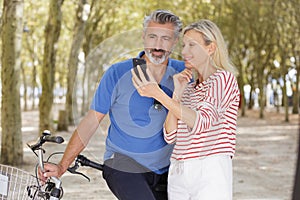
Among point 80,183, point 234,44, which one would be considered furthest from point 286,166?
point 234,44

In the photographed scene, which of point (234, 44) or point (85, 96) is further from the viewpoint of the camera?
point (234, 44)

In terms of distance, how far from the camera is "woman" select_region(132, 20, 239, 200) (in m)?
3.23

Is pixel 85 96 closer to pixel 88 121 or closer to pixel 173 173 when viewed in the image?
pixel 88 121

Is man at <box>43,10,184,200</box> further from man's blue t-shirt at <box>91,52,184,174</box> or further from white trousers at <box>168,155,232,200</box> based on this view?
white trousers at <box>168,155,232,200</box>

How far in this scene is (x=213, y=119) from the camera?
3.18 meters

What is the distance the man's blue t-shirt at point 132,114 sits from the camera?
3.42 metres

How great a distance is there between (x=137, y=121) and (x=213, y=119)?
42 centimetres

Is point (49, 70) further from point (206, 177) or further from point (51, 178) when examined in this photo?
point (206, 177)

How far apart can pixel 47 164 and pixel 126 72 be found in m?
0.60

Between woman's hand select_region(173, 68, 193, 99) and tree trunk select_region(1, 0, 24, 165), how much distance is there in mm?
9580

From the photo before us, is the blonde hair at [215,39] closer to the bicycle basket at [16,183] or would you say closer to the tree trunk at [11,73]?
the bicycle basket at [16,183]

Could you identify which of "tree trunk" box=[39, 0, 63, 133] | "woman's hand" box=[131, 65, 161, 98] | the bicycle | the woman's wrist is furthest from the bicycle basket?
"tree trunk" box=[39, 0, 63, 133]

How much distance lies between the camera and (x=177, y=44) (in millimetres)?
3312

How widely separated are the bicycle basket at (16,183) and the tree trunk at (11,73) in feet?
30.8
